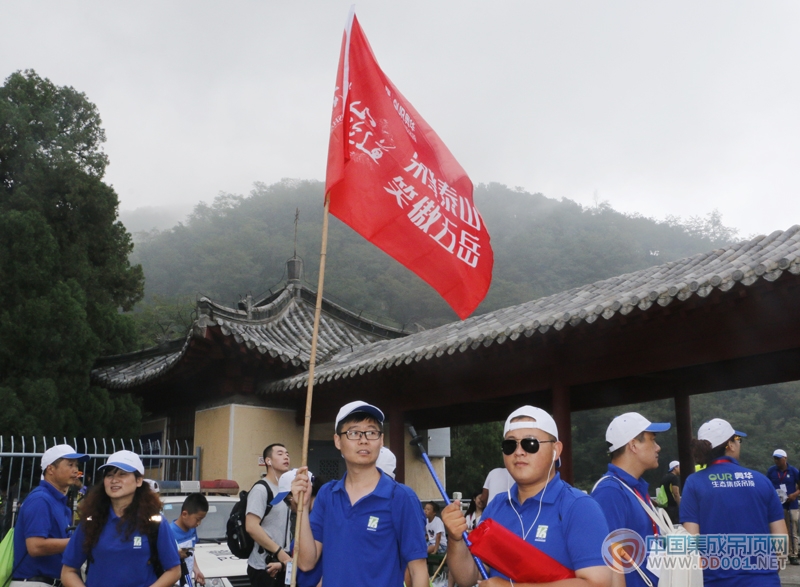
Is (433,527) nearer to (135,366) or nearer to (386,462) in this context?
(135,366)

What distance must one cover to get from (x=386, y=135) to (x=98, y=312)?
9.63 meters

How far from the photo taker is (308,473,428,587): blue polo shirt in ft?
10.5

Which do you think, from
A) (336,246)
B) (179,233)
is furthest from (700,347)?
(179,233)

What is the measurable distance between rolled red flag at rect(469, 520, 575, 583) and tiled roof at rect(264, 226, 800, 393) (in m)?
4.39

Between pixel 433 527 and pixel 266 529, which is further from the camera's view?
pixel 433 527

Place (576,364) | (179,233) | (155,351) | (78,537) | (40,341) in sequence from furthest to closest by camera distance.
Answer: (179,233), (155,351), (40,341), (576,364), (78,537)

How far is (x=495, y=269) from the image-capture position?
48.6 metres

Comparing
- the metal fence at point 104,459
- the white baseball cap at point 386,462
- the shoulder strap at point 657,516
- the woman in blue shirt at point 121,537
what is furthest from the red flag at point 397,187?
the metal fence at point 104,459

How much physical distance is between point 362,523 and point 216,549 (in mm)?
4465

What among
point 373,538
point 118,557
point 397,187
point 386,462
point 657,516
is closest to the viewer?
point 373,538

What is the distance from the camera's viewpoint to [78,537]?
3.88 m

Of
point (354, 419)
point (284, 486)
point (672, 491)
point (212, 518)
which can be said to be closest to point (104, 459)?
point (212, 518)

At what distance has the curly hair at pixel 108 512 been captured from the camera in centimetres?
384

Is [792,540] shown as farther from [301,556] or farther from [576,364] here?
[301,556]
